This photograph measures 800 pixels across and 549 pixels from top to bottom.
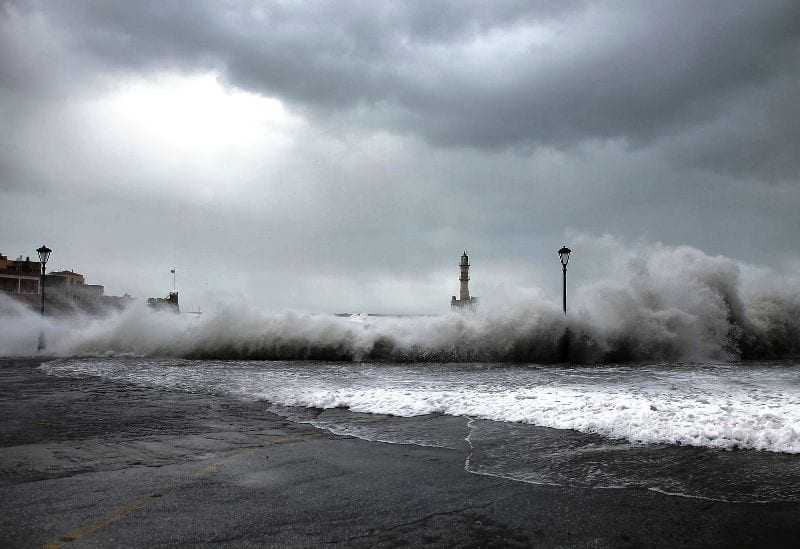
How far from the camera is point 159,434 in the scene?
6039mm

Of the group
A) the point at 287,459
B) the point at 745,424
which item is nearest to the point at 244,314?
the point at 287,459

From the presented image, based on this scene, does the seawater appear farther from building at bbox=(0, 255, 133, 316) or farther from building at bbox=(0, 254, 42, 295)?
building at bbox=(0, 254, 42, 295)

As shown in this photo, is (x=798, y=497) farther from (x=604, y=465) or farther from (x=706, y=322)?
(x=706, y=322)

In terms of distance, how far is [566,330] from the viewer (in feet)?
59.3

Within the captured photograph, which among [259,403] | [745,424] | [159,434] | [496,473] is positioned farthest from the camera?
[259,403]

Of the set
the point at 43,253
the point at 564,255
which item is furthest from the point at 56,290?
the point at 564,255

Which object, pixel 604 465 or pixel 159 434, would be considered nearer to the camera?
pixel 604 465

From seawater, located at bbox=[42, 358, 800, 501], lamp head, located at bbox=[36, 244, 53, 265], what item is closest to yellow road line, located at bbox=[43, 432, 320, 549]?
seawater, located at bbox=[42, 358, 800, 501]

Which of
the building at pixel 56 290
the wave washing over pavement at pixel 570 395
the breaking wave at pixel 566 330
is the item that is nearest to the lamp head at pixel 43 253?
the breaking wave at pixel 566 330

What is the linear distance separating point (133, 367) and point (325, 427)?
10605mm

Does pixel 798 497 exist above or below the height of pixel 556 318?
below

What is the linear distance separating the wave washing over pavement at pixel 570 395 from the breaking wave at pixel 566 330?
15.0 feet

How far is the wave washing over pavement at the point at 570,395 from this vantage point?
5574mm

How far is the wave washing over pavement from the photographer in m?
5.57
